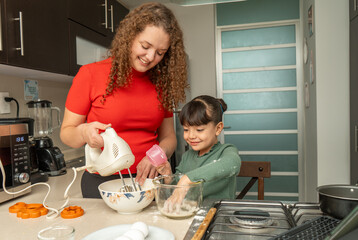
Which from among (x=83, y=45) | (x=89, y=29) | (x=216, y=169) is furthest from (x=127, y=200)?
(x=89, y=29)

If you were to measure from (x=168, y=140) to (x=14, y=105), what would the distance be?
110cm

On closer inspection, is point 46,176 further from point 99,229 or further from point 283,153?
point 283,153

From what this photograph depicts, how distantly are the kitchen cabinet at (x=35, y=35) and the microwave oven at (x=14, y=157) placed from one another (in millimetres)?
386

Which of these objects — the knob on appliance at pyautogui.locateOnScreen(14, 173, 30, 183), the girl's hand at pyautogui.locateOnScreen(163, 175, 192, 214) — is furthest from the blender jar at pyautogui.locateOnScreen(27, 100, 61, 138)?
the girl's hand at pyautogui.locateOnScreen(163, 175, 192, 214)

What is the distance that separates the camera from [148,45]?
1076 millimetres

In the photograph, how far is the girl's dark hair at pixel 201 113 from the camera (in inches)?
50.4

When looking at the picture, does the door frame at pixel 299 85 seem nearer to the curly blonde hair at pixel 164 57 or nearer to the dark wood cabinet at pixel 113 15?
the dark wood cabinet at pixel 113 15

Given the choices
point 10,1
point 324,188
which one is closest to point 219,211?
point 324,188

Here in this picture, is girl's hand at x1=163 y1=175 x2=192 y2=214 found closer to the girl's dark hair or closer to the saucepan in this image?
the saucepan

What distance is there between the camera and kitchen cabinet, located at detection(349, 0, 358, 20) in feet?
6.19

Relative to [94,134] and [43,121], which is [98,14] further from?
[94,134]

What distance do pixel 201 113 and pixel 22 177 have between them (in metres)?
0.74

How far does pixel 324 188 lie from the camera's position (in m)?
0.78

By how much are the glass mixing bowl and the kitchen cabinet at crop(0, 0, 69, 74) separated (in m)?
1.00
